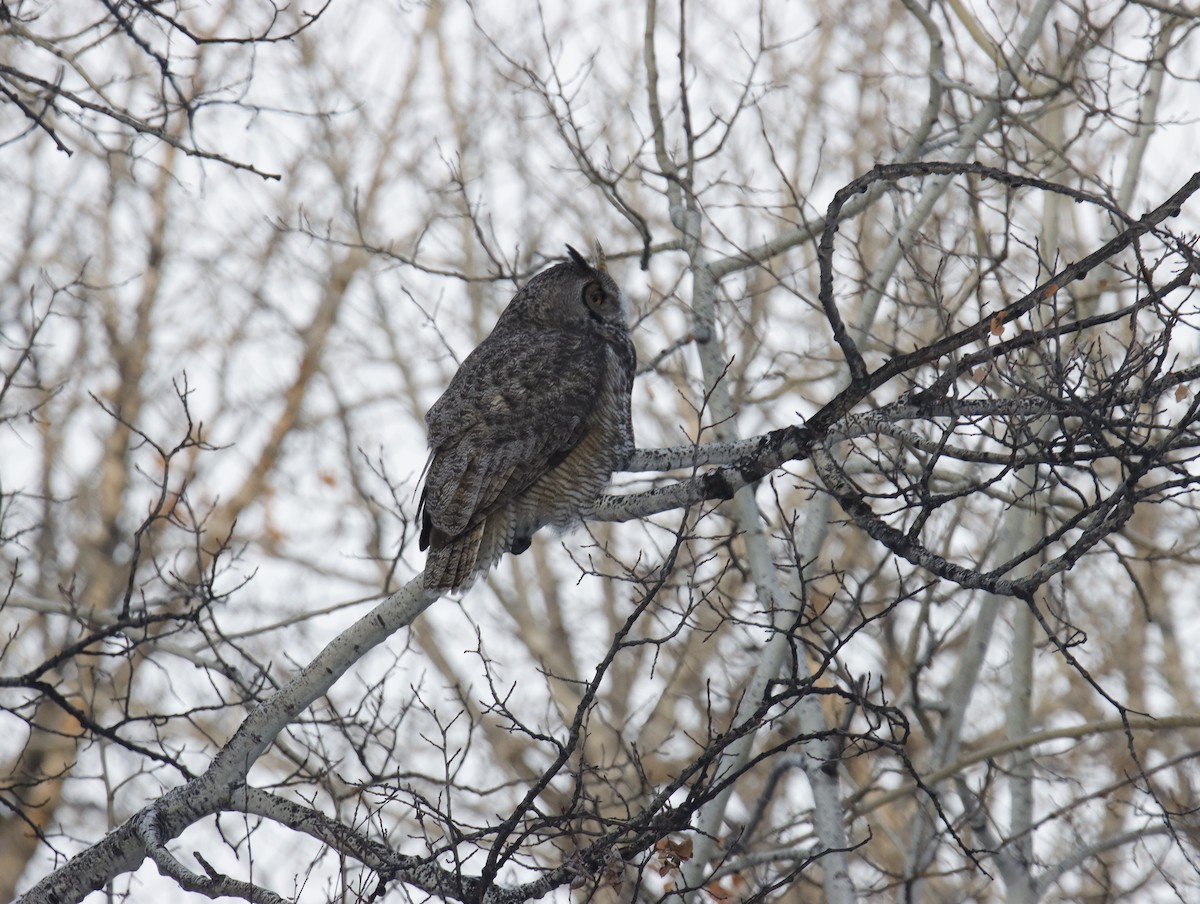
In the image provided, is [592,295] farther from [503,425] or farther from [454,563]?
[454,563]

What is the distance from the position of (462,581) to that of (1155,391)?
2172 millimetres

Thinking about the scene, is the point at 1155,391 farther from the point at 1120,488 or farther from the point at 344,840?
the point at 344,840

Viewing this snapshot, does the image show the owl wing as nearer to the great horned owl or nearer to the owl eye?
the great horned owl

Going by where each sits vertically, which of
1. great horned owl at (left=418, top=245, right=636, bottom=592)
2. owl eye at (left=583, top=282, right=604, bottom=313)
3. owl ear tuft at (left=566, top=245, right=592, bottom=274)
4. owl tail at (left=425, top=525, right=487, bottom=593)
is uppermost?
owl ear tuft at (left=566, top=245, right=592, bottom=274)

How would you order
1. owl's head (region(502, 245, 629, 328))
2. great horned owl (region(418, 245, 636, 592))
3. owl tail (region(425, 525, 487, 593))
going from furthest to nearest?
owl's head (region(502, 245, 629, 328)) → great horned owl (region(418, 245, 636, 592)) → owl tail (region(425, 525, 487, 593))

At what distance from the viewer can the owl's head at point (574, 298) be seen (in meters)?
5.23

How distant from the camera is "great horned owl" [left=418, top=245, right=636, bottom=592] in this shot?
4.42m

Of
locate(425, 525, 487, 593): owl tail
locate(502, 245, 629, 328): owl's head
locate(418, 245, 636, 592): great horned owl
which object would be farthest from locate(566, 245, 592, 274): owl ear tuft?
locate(425, 525, 487, 593): owl tail

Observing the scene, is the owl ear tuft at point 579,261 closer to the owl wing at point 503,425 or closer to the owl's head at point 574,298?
the owl's head at point 574,298

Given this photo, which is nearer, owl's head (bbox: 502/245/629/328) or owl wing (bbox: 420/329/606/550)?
owl wing (bbox: 420/329/606/550)

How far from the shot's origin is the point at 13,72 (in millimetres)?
3881

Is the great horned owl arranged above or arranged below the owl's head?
below

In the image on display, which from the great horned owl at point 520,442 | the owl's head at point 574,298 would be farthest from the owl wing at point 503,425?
the owl's head at point 574,298

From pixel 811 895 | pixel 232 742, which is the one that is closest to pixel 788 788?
pixel 811 895
